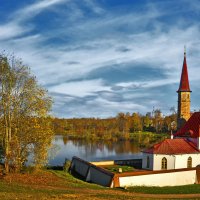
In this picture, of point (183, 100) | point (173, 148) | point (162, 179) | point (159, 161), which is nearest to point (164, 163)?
point (159, 161)

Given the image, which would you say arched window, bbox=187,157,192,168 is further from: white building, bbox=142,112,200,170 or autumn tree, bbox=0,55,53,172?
autumn tree, bbox=0,55,53,172

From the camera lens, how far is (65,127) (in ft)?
422

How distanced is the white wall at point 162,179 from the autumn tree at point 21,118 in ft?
24.0

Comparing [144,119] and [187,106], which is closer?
[187,106]

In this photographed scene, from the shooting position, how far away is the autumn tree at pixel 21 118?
25.9m

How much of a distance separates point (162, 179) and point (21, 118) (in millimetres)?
13502

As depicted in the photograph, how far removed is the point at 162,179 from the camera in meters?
30.0

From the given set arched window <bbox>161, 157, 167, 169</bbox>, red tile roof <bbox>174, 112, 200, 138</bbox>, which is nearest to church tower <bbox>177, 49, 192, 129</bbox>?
red tile roof <bbox>174, 112, 200, 138</bbox>

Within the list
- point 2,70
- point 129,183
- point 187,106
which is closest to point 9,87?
point 2,70

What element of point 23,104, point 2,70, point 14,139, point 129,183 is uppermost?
point 2,70

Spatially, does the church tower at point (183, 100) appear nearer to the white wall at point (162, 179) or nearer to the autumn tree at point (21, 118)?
the white wall at point (162, 179)

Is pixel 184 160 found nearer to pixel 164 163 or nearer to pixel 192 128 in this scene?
pixel 164 163

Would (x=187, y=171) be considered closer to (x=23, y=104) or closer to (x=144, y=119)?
(x=23, y=104)

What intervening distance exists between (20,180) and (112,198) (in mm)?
8406
